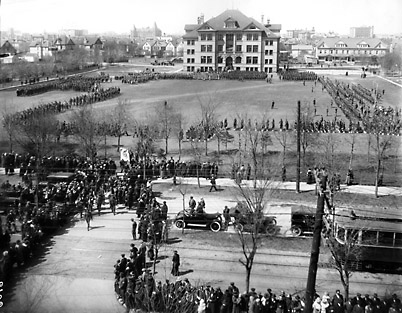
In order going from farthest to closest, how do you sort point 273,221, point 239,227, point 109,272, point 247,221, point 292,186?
1. point 292,186
2. point 273,221
3. point 239,227
4. point 247,221
5. point 109,272

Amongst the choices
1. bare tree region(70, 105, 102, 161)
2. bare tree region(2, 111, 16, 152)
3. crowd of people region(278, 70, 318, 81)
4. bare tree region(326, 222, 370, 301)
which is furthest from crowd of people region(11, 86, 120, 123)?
crowd of people region(278, 70, 318, 81)

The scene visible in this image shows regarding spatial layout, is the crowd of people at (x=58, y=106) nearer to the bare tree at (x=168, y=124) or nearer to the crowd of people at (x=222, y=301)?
the bare tree at (x=168, y=124)

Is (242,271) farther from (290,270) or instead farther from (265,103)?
(265,103)

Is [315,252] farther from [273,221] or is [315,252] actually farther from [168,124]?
[168,124]

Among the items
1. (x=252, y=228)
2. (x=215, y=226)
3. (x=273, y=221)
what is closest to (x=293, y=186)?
(x=273, y=221)

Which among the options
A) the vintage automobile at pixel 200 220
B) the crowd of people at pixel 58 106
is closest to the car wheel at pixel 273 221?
the vintage automobile at pixel 200 220

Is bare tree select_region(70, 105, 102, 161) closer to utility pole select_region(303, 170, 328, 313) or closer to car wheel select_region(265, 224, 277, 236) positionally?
car wheel select_region(265, 224, 277, 236)
